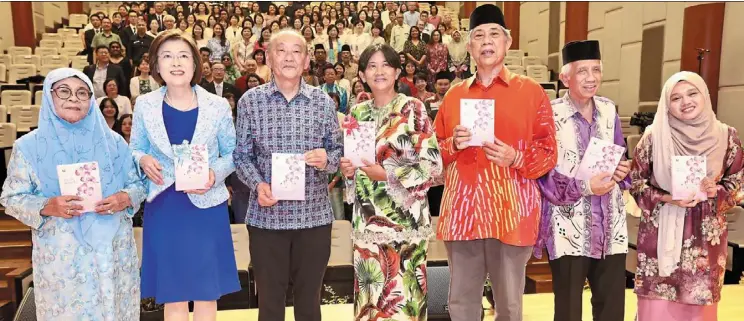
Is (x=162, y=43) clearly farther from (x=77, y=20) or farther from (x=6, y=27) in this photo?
(x=77, y=20)

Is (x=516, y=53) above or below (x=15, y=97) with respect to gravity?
above

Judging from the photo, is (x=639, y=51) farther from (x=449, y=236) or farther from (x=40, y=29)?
(x=40, y=29)

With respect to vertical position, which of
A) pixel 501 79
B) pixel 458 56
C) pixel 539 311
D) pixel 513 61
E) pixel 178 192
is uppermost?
pixel 513 61

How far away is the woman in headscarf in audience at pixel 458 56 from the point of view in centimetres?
973

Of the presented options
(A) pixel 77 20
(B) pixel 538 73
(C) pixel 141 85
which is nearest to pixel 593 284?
(C) pixel 141 85

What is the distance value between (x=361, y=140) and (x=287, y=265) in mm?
644

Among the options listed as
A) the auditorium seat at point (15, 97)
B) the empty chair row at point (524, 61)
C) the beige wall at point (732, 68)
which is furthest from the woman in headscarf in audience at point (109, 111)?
the empty chair row at point (524, 61)

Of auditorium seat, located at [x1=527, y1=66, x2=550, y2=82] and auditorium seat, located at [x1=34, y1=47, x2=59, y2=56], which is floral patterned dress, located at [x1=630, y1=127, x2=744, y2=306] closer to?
auditorium seat, located at [x1=527, y1=66, x2=550, y2=82]

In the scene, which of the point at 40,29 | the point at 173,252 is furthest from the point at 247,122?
the point at 40,29

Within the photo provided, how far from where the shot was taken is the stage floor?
3553 millimetres

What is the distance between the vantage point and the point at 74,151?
7.80 feet

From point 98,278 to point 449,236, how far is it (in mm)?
1485

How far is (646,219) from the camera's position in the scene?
2668 mm

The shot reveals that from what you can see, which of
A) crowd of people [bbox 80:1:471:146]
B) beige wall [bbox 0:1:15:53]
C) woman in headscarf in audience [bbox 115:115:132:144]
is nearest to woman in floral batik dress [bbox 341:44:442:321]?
crowd of people [bbox 80:1:471:146]
